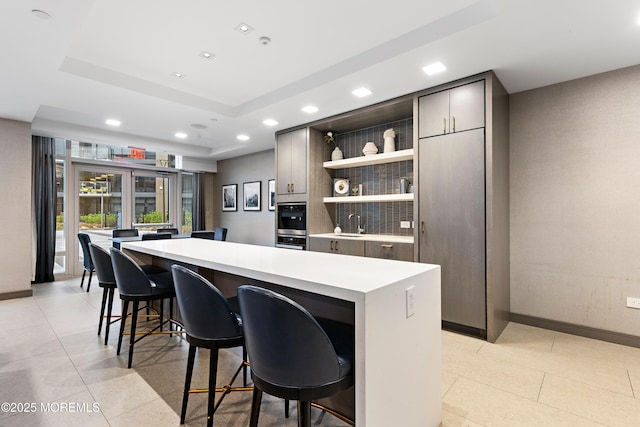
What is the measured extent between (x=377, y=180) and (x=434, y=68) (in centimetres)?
185

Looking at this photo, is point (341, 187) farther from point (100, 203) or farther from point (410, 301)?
point (100, 203)

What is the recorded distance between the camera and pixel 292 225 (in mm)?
5016

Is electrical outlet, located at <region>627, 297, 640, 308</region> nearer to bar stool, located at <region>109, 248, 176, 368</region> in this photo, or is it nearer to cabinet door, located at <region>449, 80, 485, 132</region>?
cabinet door, located at <region>449, 80, 485, 132</region>

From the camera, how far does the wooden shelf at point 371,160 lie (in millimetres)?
3898

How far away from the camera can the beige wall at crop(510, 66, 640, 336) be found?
296cm

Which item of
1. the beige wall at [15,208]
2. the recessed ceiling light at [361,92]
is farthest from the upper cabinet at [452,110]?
the beige wall at [15,208]

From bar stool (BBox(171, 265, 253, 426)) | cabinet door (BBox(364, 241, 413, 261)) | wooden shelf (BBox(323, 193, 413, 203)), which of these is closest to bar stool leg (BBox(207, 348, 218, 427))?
bar stool (BBox(171, 265, 253, 426))

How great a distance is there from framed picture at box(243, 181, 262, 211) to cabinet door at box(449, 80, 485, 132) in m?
4.59

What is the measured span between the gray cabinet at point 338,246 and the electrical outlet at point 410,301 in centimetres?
249

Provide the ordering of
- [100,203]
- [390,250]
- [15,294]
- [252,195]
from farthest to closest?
[252,195], [100,203], [15,294], [390,250]

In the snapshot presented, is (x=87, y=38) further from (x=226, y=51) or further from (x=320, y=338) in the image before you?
(x=320, y=338)

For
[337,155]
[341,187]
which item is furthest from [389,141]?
[341,187]

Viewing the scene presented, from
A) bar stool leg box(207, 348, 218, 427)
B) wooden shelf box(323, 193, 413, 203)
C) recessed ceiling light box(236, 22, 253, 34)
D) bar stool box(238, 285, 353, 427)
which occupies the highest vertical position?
recessed ceiling light box(236, 22, 253, 34)

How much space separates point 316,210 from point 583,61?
3389 mm
